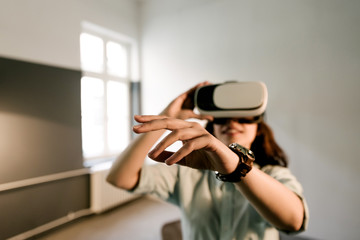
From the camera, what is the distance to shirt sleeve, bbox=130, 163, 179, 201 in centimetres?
68

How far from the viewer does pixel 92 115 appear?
230cm

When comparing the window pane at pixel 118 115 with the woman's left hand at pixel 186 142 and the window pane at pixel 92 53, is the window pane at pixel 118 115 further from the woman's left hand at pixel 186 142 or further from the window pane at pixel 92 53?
the woman's left hand at pixel 186 142

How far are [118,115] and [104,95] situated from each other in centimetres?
33

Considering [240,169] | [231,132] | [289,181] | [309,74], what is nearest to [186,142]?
[240,169]

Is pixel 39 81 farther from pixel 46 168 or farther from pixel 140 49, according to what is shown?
pixel 140 49

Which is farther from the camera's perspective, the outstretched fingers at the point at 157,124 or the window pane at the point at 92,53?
the window pane at the point at 92,53

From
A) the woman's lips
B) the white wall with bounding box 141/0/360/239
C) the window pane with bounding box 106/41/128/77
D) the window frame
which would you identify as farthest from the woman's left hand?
the window pane with bounding box 106/41/128/77

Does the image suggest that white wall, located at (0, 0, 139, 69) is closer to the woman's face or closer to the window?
the window

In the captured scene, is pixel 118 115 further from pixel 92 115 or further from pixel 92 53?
pixel 92 53

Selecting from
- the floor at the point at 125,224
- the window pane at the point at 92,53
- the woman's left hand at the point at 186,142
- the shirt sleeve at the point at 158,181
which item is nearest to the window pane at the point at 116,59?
the window pane at the point at 92,53

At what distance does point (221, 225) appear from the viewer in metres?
0.59

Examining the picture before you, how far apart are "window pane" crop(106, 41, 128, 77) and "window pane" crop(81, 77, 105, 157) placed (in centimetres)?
32

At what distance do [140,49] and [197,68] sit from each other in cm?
108

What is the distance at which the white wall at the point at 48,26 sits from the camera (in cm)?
156
